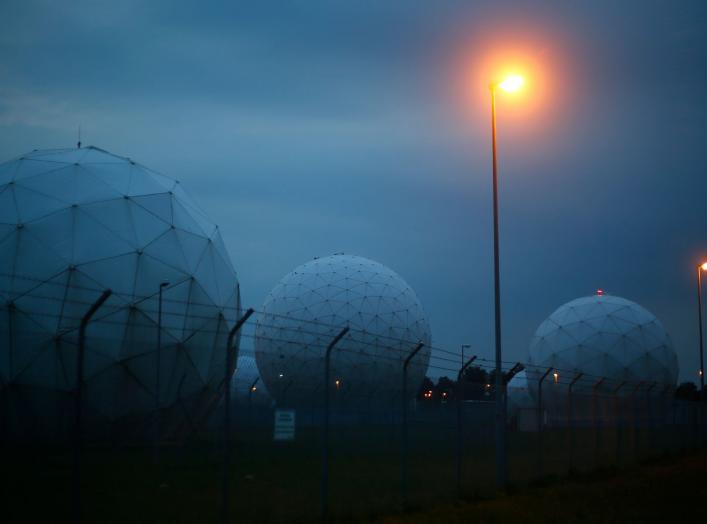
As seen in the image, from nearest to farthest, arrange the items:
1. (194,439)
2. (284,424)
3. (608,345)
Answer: (284,424) → (194,439) → (608,345)

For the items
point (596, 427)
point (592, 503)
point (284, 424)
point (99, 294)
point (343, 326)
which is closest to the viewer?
point (284, 424)

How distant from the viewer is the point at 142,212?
2141 centimetres

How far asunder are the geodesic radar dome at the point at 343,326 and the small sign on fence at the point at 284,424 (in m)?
26.0

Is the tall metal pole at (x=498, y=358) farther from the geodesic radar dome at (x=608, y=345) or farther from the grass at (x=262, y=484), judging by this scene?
the geodesic radar dome at (x=608, y=345)

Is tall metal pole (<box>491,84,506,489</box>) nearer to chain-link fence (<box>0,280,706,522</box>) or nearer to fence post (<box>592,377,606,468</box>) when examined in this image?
chain-link fence (<box>0,280,706,522</box>)

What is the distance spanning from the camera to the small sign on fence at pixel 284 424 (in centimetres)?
1191

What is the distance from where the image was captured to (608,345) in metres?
46.5

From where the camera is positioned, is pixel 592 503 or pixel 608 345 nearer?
pixel 592 503

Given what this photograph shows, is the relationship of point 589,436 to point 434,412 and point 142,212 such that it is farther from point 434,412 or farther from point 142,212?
point 142,212

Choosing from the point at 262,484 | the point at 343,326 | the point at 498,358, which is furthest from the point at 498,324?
the point at 343,326

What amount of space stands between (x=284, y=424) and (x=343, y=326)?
100ft

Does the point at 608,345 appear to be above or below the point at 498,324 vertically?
above

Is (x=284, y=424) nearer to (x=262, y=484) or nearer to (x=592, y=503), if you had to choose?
(x=262, y=484)

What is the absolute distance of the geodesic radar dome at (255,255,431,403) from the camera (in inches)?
1614
